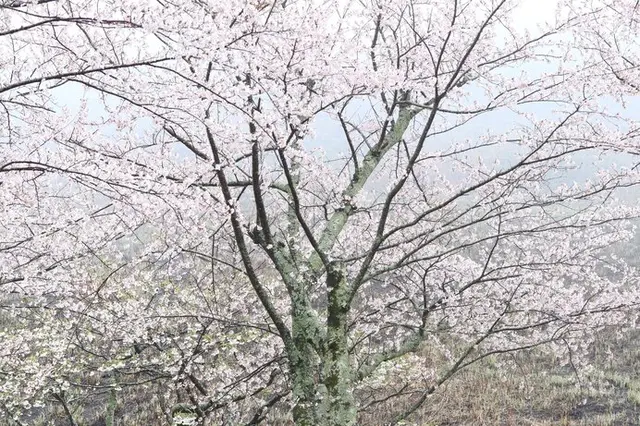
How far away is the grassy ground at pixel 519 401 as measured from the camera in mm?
10367

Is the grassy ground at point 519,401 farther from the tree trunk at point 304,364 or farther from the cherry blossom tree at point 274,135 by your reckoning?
the tree trunk at point 304,364

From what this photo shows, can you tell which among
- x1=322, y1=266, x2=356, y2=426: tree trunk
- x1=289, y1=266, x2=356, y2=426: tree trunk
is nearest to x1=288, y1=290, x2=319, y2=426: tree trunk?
x1=289, y1=266, x2=356, y2=426: tree trunk

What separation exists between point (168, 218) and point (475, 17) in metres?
3.17

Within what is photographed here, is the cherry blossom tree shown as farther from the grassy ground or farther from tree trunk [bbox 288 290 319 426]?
the grassy ground

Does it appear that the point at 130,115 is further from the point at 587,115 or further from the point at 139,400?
the point at 139,400

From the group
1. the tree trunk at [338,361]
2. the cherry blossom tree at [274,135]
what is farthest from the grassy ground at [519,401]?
the tree trunk at [338,361]

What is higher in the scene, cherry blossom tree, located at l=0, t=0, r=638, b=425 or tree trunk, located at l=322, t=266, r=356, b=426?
cherry blossom tree, located at l=0, t=0, r=638, b=425

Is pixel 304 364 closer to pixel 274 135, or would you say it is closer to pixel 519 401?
pixel 274 135

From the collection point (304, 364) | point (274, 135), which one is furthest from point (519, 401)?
point (274, 135)

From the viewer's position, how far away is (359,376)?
174 inches

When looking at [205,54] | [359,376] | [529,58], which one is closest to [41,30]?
[205,54]

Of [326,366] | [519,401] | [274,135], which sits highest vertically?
[274,135]

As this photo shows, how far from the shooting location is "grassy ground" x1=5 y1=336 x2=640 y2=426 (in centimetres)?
1037

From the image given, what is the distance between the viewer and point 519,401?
37.9 ft
